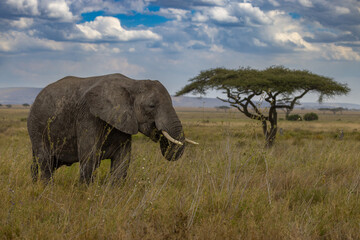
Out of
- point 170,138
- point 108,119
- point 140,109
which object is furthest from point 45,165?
point 170,138

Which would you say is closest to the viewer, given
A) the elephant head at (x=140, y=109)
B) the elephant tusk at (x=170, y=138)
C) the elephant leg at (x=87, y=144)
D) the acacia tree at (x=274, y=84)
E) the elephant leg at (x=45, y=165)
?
the elephant tusk at (x=170, y=138)

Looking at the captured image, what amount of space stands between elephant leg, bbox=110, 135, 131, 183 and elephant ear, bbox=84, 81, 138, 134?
376mm

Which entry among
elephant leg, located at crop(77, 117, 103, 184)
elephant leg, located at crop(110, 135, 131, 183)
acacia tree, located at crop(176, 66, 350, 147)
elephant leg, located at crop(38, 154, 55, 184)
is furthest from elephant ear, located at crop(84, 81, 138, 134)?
acacia tree, located at crop(176, 66, 350, 147)

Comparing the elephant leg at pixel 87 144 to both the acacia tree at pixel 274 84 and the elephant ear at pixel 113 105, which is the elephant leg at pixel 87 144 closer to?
the elephant ear at pixel 113 105

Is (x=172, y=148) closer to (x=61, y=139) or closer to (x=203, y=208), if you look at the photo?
(x=203, y=208)

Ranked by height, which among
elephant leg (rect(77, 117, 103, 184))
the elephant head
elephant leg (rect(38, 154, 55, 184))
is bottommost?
elephant leg (rect(38, 154, 55, 184))

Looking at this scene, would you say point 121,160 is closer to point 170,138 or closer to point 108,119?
point 108,119

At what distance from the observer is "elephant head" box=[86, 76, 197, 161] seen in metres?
6.18

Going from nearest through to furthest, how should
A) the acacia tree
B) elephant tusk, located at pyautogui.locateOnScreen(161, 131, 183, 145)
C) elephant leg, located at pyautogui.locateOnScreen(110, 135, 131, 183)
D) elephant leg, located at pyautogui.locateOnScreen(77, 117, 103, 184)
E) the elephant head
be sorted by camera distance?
elephant tusk, located at pyautogui.locateOnScreen(161, 131, 183, 145) < the elephant head < elephant leg, located at pyautogui.locateOnScreen(77, 117, 103, 184) < elephant leg, located at pyautogui.locateOnScreen(110, 135, 131, 183) < the acacia tree

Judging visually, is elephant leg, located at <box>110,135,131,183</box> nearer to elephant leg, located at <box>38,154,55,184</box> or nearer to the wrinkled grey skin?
the wrinkled grey skin

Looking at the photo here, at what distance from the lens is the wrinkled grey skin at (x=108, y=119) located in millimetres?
6223

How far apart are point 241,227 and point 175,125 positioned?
1979 millimetres

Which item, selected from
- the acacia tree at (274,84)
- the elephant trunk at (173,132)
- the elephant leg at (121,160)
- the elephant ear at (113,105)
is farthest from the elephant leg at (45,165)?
the acacia tree at (274,84)

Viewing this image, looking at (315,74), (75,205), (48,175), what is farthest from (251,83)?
(75,205)
